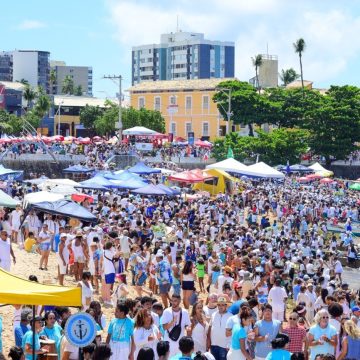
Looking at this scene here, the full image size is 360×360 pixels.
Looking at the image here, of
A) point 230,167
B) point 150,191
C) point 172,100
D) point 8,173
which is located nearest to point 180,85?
point 172,100

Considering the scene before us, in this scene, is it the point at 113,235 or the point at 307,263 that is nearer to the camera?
the point at 113,235

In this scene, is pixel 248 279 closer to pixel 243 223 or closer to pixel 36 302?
pixel 36 302

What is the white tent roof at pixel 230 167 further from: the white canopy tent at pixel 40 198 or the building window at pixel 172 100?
the building window at pixel 172 100

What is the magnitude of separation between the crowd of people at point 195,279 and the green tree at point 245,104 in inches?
1292

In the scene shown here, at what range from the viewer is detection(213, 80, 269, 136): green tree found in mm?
72938

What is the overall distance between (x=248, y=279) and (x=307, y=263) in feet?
17.3

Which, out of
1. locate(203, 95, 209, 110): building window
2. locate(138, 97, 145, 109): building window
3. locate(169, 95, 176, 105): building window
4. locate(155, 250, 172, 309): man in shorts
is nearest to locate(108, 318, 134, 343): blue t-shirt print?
locate(155, 250, 172, 309): man in shorts

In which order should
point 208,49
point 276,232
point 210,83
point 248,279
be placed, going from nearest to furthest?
point 248,279, point 276,232, point 210,83, point 208,49

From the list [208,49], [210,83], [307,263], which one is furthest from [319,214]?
[208,49]

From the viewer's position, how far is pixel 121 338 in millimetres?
10914

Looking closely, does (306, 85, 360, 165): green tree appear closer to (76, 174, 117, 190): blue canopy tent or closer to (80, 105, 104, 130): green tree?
(80, 105, 104, 130): green tree

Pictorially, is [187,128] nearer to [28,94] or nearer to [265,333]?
[28,94]

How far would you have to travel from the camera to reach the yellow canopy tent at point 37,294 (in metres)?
9.80

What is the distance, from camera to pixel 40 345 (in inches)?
431
